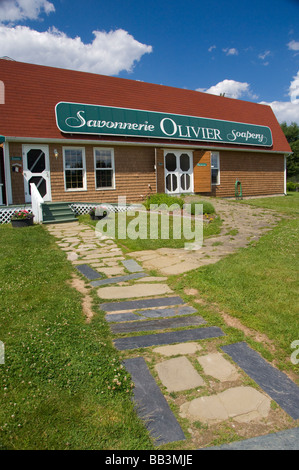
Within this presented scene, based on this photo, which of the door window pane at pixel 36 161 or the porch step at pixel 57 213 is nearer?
the porch step at pixel 57 213

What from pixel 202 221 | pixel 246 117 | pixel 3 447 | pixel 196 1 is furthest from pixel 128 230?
pixel 246 117

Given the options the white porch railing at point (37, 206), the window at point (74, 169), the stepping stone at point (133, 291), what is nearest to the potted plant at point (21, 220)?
the white porch railing at point (37, 206)

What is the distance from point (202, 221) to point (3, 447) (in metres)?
8.54

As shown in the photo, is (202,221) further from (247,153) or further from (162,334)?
(247,153)

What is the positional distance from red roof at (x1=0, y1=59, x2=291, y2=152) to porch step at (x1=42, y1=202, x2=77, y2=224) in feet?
8.94

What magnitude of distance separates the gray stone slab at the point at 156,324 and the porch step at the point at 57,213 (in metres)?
8.62

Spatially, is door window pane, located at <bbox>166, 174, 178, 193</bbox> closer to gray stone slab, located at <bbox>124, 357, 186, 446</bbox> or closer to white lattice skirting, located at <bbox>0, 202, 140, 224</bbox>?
white lattice skirting, located at <bbox>0, 202, 140, 224</bbox>

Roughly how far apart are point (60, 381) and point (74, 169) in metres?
12.0

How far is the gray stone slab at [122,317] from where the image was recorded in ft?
12.5

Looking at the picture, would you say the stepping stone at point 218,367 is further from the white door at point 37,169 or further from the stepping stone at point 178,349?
the white door at point 37,169

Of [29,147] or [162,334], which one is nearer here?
[162,334]

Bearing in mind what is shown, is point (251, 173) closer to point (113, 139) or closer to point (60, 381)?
point (113, 139)
